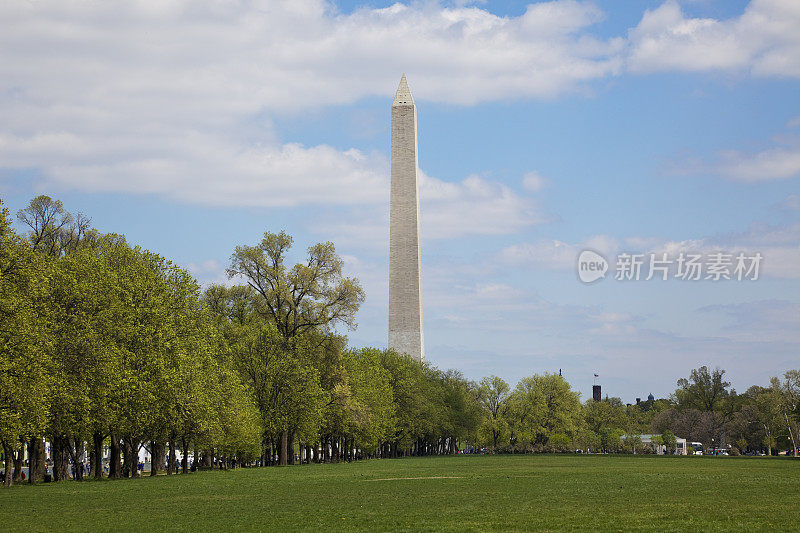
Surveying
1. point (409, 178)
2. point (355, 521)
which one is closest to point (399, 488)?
point (355, 521)

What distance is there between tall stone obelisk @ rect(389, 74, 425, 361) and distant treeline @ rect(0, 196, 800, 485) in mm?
5429

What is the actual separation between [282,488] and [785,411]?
322ft

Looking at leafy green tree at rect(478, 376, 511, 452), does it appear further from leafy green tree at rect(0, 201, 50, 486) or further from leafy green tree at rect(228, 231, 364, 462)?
leafy green tree at rect(0, 201, 50, 486)

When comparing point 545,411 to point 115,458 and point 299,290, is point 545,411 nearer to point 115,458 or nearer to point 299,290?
point 299,290

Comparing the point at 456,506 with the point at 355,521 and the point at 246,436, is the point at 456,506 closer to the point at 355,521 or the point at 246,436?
the point at 355,521

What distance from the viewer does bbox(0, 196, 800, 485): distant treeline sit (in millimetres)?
40000

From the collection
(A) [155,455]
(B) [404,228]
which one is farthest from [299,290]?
(B) [404,228]

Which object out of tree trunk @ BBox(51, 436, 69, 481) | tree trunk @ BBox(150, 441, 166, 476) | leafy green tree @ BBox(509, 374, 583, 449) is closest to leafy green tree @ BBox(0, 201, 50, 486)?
tree trunk @ BBox(51, 436, 69, 481)

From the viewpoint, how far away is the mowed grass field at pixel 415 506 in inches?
885

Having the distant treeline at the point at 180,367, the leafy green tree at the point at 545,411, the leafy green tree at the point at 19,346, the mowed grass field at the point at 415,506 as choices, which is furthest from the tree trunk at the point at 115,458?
the leafy green tree at the point at 545,411

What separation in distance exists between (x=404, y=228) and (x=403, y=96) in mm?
15775

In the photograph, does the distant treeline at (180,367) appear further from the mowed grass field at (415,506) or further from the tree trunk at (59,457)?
the mowed grass field at (415,506)

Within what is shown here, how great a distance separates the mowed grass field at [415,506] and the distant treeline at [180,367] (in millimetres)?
5310

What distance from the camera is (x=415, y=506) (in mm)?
27750
